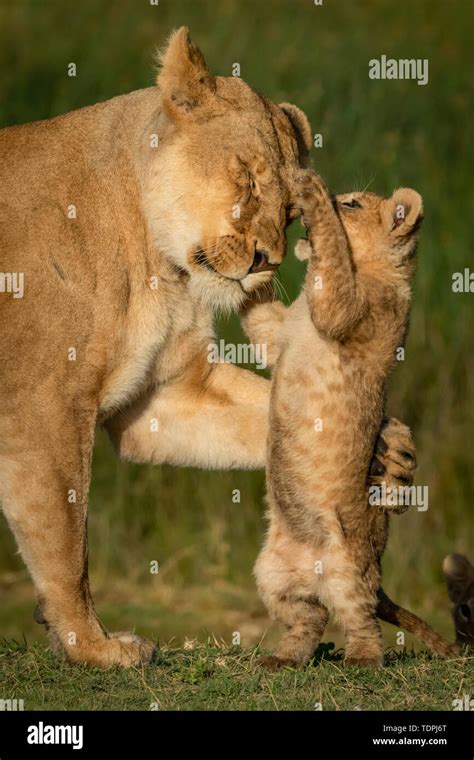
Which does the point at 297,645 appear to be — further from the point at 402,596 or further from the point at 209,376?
the point at 402,596

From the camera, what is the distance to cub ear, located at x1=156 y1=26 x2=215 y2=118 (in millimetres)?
6082

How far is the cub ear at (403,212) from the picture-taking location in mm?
6250

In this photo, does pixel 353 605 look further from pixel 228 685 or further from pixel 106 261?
pixel 106 261

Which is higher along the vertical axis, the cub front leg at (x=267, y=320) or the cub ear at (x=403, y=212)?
the cub ear at (x=403, y=212)

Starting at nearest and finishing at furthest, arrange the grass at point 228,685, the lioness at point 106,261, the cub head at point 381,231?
the grass at point 228,685
the lioness at point 106,261
the cub head at point 381,231

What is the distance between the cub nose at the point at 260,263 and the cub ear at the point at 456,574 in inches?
72.1

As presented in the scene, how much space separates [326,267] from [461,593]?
1.87m

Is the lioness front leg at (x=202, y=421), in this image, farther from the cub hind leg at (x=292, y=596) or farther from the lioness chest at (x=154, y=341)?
the cub hind leg at (x=292, y=596)

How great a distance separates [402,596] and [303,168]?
477cm
